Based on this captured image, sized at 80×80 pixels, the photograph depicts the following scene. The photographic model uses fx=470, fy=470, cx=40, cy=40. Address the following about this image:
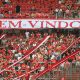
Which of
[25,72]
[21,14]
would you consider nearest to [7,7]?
[21,14]

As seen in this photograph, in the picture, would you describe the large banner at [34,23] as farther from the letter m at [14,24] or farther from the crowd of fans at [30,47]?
the crowd of fans at [30,47]

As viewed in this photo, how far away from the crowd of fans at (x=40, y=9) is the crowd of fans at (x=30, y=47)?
39.1 inches

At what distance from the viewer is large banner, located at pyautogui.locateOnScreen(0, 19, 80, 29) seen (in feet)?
91.3

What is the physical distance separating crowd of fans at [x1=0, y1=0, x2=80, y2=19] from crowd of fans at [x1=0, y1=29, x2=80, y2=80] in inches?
39.1

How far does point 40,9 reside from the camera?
94.4 feet

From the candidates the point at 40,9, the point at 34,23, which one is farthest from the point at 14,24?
the point at 40,9

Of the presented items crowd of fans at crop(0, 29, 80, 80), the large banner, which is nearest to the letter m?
the large banner

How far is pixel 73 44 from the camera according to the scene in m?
27.0

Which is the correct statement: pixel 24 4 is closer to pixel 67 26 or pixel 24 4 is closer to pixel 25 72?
pixel 67 26

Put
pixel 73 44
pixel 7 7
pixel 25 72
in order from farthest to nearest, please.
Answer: pixel 7 7 < pixel 73 44 < pixel 25 72

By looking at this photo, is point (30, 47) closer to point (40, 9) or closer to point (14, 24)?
point (14, 24)

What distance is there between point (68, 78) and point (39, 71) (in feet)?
7.78

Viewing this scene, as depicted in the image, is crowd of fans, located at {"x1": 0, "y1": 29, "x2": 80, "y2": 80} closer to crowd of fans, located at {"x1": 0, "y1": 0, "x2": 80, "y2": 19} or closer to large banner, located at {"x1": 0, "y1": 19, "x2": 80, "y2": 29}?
large banner, located at {"x1": 0, "y1": 19, "x2": 80, "y2": 29}

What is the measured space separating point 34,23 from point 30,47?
1607 mm
